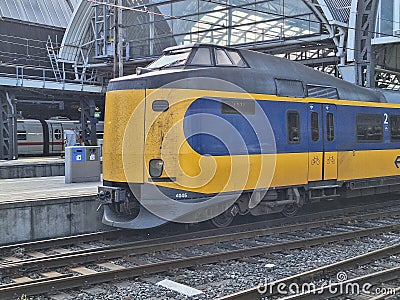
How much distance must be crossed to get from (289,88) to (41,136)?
26.0 metres

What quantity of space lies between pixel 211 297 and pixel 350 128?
25.7 ft

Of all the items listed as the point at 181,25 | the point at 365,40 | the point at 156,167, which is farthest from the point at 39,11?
the point at 156,167

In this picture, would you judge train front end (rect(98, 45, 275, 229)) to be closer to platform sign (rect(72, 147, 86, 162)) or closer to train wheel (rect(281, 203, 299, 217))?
train wheel (rect(281, 203, 299, 217))

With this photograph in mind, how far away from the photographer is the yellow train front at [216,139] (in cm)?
977

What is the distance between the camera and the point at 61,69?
3750 centimetres

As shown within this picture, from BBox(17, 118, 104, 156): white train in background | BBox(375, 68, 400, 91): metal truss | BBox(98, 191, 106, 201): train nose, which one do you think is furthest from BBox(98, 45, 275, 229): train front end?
BBox(17, 118, 104, 156): white train in background

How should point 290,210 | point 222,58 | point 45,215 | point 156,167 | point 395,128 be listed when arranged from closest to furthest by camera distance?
point 156,167, point 222,58, point 45,215, point 290,210, point 395,128

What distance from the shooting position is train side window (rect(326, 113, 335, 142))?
12648 millimetres

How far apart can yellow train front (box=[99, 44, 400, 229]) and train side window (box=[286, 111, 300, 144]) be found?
0.07 feet

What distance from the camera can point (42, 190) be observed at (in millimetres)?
14031

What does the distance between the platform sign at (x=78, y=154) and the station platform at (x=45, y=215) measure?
2.91m

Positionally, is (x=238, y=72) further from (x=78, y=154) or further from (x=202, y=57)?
(x=78, y=154)

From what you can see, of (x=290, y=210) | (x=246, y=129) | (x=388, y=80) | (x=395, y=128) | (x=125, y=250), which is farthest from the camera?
(x=388, y=80)

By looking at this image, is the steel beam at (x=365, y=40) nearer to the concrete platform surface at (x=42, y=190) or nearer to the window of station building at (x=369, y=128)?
the window of station building at (x=369, y=128)
